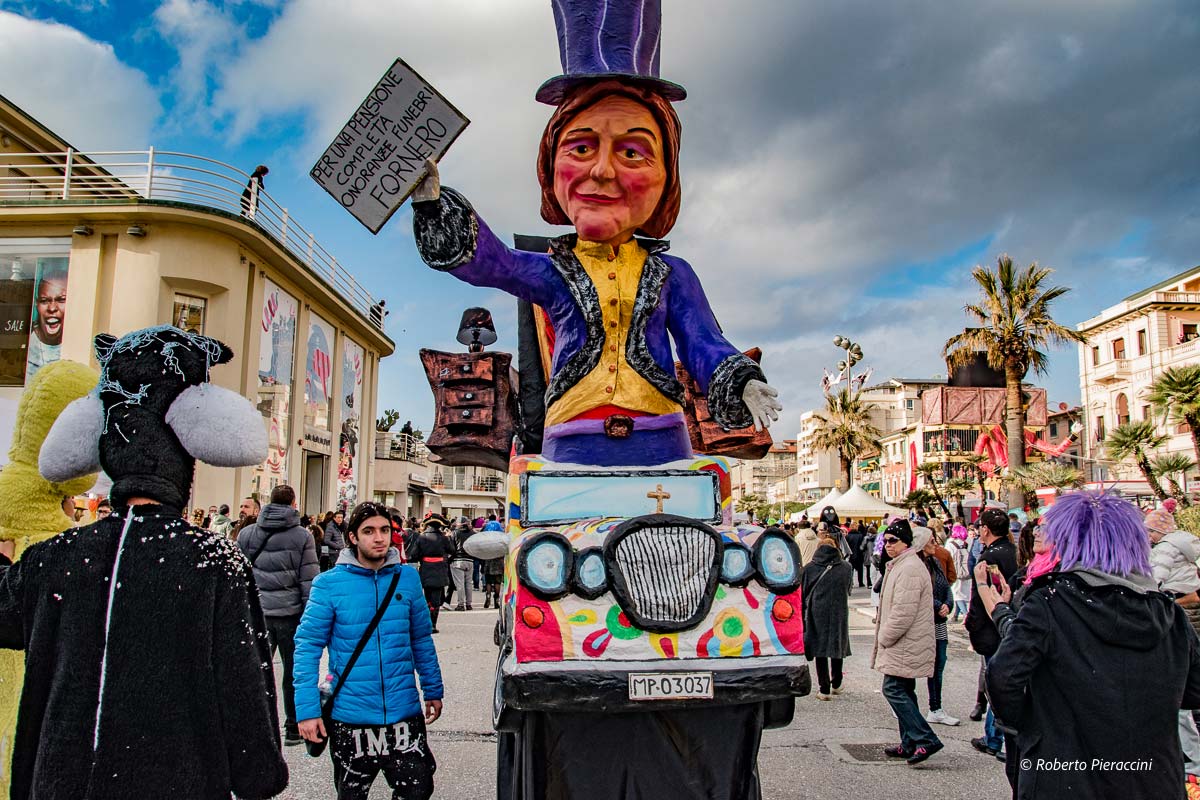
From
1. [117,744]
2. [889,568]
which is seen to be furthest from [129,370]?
[889,568]

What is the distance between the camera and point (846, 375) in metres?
42.8

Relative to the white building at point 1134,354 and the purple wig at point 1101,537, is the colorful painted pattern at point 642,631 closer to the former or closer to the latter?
the purple wig at point 1101,537

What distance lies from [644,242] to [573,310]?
2.04 ft

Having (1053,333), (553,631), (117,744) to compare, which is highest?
(1053,333)

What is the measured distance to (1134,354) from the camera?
43.5 metres

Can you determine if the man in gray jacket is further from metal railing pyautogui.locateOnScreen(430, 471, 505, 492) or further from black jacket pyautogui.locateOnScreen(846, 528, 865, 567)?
metal railing pyautogui.locateOnScreen(430, 471, 505, 492)

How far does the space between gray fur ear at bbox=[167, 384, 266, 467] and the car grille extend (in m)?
1.28

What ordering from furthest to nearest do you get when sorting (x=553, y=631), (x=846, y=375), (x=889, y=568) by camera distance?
1. (x=846, y=375)
2. (x=889, y=568)
3. (x=553, y=631)

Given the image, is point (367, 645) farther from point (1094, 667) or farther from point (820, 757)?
point (820, 757)

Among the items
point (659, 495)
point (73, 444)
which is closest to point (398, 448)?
point (659, 495)

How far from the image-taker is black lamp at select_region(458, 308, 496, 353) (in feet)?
15.4

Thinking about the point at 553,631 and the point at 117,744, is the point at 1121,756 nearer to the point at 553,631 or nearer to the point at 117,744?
the point at 553,631

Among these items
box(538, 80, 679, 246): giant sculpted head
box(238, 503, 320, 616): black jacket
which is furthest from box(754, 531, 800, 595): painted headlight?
box(238, 503, 320, 616): black jacket

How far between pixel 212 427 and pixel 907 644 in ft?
17.5
